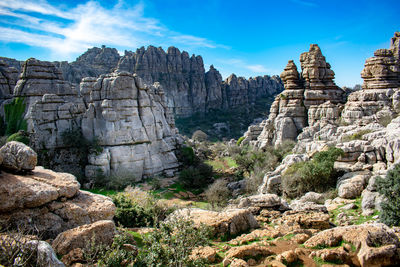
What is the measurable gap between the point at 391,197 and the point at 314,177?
619cm

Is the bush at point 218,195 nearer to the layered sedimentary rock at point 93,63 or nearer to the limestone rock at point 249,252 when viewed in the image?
the limestone rock at point 249,252

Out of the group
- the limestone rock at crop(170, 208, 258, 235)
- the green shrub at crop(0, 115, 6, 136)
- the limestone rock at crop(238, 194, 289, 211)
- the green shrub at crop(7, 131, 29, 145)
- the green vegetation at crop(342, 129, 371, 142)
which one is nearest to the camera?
the limestone rock at crop(170, 208, 258, 235)

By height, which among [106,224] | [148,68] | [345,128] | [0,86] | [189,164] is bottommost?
[189,164]

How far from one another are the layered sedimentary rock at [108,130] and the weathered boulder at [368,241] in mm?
20421

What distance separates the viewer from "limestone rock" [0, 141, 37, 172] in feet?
27.0

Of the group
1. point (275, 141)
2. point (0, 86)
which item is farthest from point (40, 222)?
point (0, 86)

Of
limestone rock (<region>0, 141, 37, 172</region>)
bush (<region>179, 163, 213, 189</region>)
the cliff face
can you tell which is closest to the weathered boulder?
limestone rock (<region>0, 141, 37, 172</region>)

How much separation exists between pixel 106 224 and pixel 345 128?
69.0 ft

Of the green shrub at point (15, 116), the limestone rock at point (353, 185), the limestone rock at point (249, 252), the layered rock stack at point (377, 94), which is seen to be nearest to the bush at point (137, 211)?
the limestone rock at point (249, 252)

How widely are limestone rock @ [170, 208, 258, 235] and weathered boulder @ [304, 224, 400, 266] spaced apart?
108 inches

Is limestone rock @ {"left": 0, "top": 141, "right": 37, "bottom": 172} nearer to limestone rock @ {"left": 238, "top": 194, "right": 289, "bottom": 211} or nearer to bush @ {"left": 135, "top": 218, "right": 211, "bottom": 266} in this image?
bush @ {"left": 135, "top": 218, "right": 211, "bottom": 266}

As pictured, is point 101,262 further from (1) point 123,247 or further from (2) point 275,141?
(2) point 275,141

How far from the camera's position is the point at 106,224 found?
7453mm

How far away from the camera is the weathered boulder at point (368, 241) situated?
607 cm
